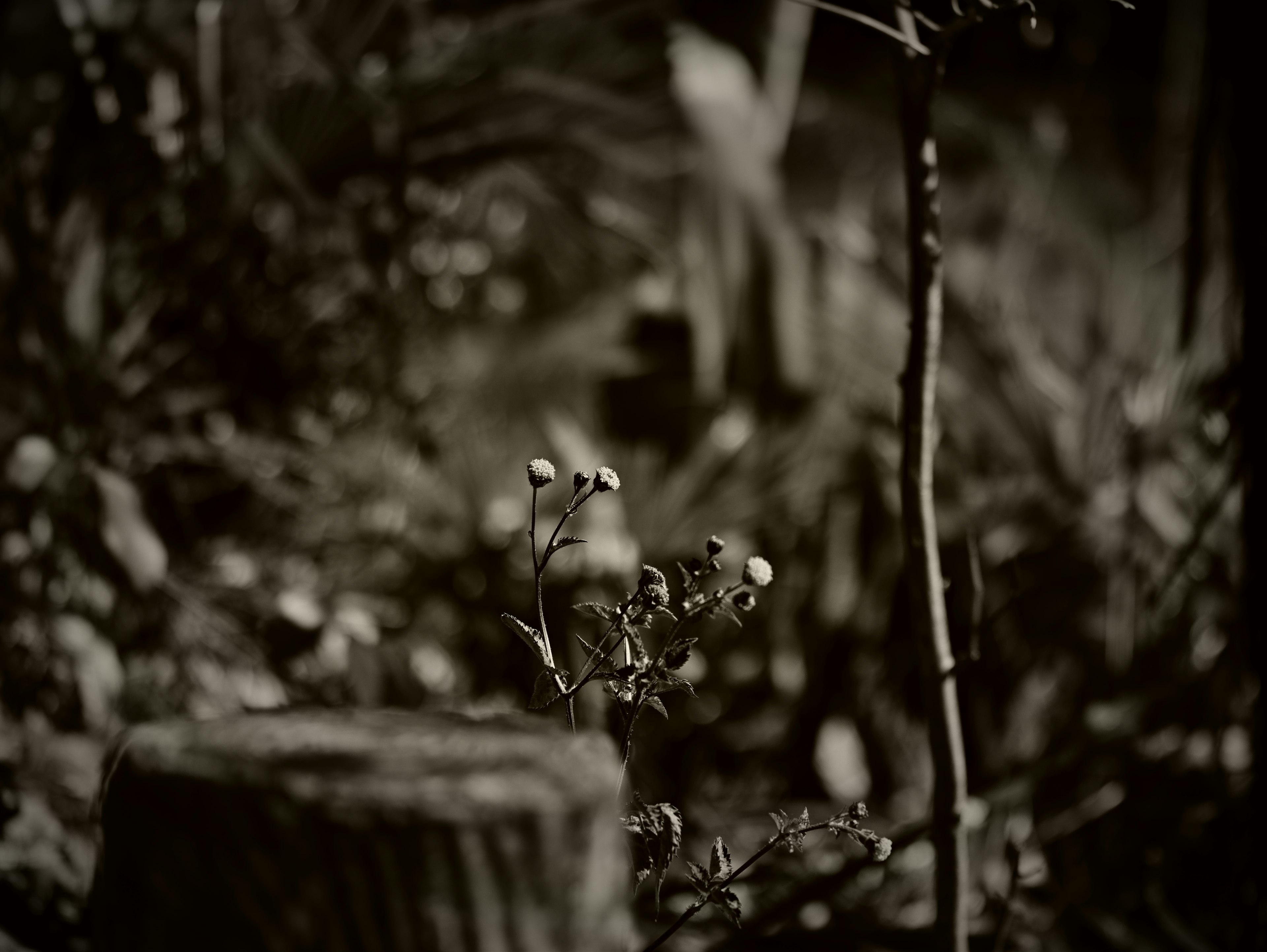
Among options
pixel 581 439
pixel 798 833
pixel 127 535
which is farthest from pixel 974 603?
pixel 581 439

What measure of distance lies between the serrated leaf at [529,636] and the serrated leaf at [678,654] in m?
0.08

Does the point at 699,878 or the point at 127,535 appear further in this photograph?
the point at 127,535

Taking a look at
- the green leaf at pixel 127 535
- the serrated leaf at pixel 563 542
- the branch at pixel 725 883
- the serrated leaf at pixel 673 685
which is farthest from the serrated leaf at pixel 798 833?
the green leaf at pixel 127 535

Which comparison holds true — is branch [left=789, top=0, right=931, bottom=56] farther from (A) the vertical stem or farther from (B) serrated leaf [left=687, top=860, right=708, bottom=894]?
(B) serrated leaf [left=687, top=860, right=708, bottom=894]

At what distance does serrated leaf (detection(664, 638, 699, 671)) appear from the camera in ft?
2.18

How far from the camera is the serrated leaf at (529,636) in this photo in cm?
64

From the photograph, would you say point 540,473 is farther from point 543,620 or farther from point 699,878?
point 699,878

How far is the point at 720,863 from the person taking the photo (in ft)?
2.21

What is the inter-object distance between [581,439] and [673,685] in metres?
1.13

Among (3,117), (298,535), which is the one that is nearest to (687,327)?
(298,535)

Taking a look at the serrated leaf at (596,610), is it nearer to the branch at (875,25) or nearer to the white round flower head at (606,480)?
the white round flower head at (606,480)

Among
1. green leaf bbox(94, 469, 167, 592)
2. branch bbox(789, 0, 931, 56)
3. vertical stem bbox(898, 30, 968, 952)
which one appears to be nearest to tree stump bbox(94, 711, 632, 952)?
vertical stem bbox(898, 30, 968, 952)

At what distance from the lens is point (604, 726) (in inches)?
52.7

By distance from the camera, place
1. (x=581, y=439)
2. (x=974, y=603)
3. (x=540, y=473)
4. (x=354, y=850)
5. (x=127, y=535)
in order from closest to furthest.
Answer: (x=354, y=850)
(x=540, y=473)
(x=974, y=603)
(x=127, y=535)
(x=581, y=439)
